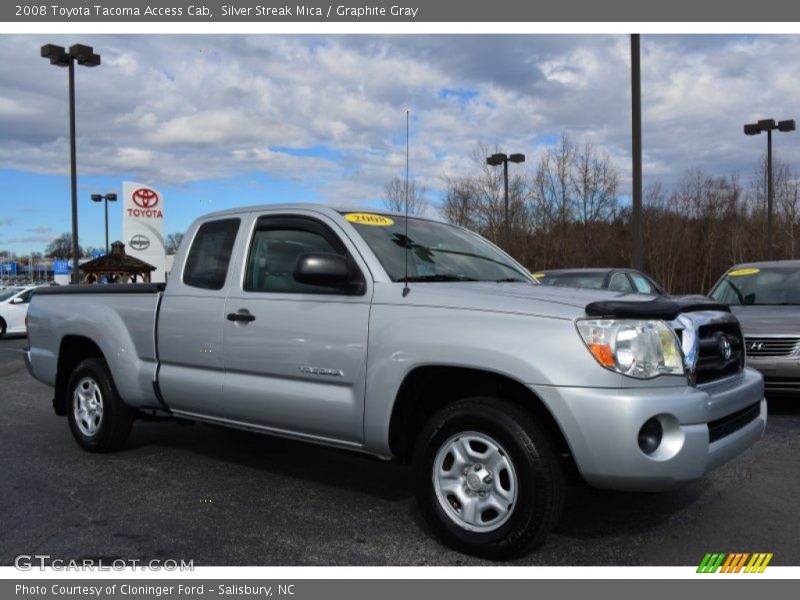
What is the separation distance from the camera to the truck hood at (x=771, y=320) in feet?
23.7

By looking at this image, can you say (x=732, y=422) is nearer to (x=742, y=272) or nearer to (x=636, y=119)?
(x=742, y=272)

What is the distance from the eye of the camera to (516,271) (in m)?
4.98

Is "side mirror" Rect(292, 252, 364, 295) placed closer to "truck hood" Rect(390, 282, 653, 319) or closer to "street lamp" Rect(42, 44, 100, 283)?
"truck hood" Rect(390, 282, 653, 319)

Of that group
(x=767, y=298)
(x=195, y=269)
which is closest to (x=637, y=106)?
(x=767, y=298)

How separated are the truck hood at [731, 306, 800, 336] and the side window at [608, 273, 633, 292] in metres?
2.58

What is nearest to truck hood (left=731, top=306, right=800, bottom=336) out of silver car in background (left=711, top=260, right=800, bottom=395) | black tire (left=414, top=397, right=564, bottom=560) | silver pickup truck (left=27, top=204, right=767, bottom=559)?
silver car in background (left=711, top=260, right=800, bottom=395)

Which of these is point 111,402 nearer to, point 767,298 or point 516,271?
point 516,271

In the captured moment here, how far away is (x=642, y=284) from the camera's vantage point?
38.4ft

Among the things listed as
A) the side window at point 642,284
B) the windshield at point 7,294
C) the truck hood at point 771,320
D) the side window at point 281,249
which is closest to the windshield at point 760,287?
the truck hood at point 771,320

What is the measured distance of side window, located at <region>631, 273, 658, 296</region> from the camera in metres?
11.5

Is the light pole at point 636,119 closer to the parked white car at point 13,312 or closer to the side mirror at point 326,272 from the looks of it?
the side mirror at point 326,272

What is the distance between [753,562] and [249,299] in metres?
3.24

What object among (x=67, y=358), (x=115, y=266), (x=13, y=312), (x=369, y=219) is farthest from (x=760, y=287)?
(x=115, y=266)

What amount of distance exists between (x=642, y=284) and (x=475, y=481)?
895 centimetres
